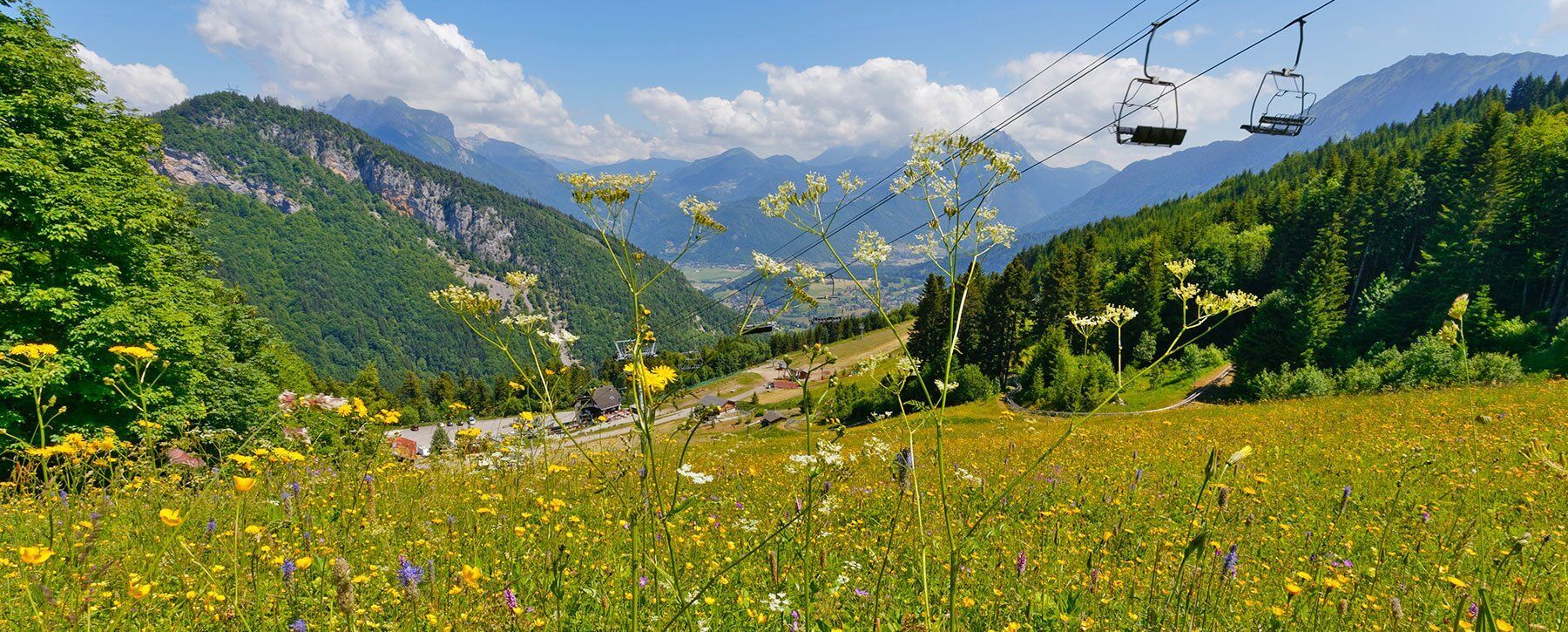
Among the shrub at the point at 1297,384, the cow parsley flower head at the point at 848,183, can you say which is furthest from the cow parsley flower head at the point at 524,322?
the shrub at the point at 1297,384

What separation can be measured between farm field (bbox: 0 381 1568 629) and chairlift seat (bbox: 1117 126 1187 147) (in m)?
5.50

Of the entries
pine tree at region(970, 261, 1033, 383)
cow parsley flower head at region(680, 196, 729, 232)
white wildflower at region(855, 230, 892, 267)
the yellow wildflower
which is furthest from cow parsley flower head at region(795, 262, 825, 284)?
pine tree at region(970, 261, 1033, 383)

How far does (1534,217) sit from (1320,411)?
185ft

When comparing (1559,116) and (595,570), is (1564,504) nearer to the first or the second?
(595,570)

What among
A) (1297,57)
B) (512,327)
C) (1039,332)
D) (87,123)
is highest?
(87,123)

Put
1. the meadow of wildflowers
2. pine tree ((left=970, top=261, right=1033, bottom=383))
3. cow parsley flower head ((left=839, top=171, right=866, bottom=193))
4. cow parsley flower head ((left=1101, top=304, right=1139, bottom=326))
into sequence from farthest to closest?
1. pine tree ((left=970, top=261, right=1033, bottom=383))
2. cow parsley flower head ((left=839, top=171, right=866, bottom=193))
3. cow parsley flower head ((left=1101, top=304, right=1139, bottom=326))
4. the meadow of wildflowers

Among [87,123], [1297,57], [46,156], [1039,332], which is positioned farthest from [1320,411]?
[1039,332]

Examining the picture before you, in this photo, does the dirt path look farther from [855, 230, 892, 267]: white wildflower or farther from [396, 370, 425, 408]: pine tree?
[396, 370, 425, 408]: pine tree

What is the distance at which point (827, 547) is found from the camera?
5047mm

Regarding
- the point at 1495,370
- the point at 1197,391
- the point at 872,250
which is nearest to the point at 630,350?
the point at 872,250

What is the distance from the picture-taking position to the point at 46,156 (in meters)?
14.7

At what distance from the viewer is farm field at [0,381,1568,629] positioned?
3408 mm

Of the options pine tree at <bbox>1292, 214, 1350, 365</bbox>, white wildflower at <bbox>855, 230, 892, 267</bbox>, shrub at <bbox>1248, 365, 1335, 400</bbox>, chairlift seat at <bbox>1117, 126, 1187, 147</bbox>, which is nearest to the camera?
white wildflower at <bbox>855, 230, 892, 267</bbox>

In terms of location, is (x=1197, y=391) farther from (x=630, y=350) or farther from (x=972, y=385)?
(x=630, y=350)
